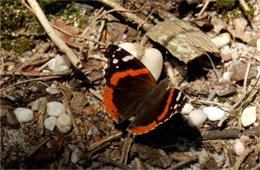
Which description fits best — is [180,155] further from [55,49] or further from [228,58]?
[55,49]

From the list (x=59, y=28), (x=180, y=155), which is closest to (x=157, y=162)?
(x=180, y=155)

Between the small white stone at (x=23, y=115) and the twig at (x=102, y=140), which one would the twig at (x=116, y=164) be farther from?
the small white stone at (x=23, y=115)

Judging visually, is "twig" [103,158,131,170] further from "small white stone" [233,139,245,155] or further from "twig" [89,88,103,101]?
"small white stone" [233,139,245,155]

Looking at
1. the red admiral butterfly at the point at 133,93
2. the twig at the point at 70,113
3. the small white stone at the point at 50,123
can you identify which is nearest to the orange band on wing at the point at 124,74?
the red admiral butterfly at the point at 133,93

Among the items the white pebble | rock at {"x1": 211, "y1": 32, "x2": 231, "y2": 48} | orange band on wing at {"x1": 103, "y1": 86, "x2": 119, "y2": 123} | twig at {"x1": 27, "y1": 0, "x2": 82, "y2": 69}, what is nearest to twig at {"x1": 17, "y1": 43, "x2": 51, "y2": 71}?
twig at {"x1": 27, "y1": 0, "x2": 82, "y2": 69}

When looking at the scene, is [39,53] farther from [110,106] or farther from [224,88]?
[224,88]

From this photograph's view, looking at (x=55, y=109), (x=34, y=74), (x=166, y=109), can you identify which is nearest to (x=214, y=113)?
(x=166, y=109)
